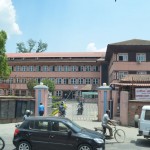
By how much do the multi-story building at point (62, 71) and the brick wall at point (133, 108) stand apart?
177ft

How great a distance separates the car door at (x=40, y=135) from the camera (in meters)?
13.9

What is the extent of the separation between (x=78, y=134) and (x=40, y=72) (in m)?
70.1

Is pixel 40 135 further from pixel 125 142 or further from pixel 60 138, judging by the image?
pixel 125 142

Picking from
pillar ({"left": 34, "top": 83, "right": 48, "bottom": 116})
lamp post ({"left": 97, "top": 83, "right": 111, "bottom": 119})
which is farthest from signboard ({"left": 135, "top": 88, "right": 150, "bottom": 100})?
pillar ({"left": 34, "top": 83, "right": 48, "bottom": 116})

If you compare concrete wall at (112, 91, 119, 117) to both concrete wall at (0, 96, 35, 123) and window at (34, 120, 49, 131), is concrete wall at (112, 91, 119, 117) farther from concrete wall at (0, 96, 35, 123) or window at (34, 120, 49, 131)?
window at (34, 120, 49, 131)

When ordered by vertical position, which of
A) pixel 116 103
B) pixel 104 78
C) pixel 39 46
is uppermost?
pixel 39 46

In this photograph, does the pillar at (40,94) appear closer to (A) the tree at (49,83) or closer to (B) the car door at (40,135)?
(B) the car door at (40,135)

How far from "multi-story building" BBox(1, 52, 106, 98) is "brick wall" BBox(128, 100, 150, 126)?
2120 inches

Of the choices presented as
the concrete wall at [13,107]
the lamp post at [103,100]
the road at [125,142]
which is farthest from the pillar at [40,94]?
the road at [125,142]

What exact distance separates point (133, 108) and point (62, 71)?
57313mm

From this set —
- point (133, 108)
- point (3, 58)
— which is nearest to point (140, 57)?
point (3, 58)

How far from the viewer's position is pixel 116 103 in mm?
30906

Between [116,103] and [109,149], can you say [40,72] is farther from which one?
[109,149]

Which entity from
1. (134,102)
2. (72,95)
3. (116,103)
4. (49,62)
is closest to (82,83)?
(72,95)
